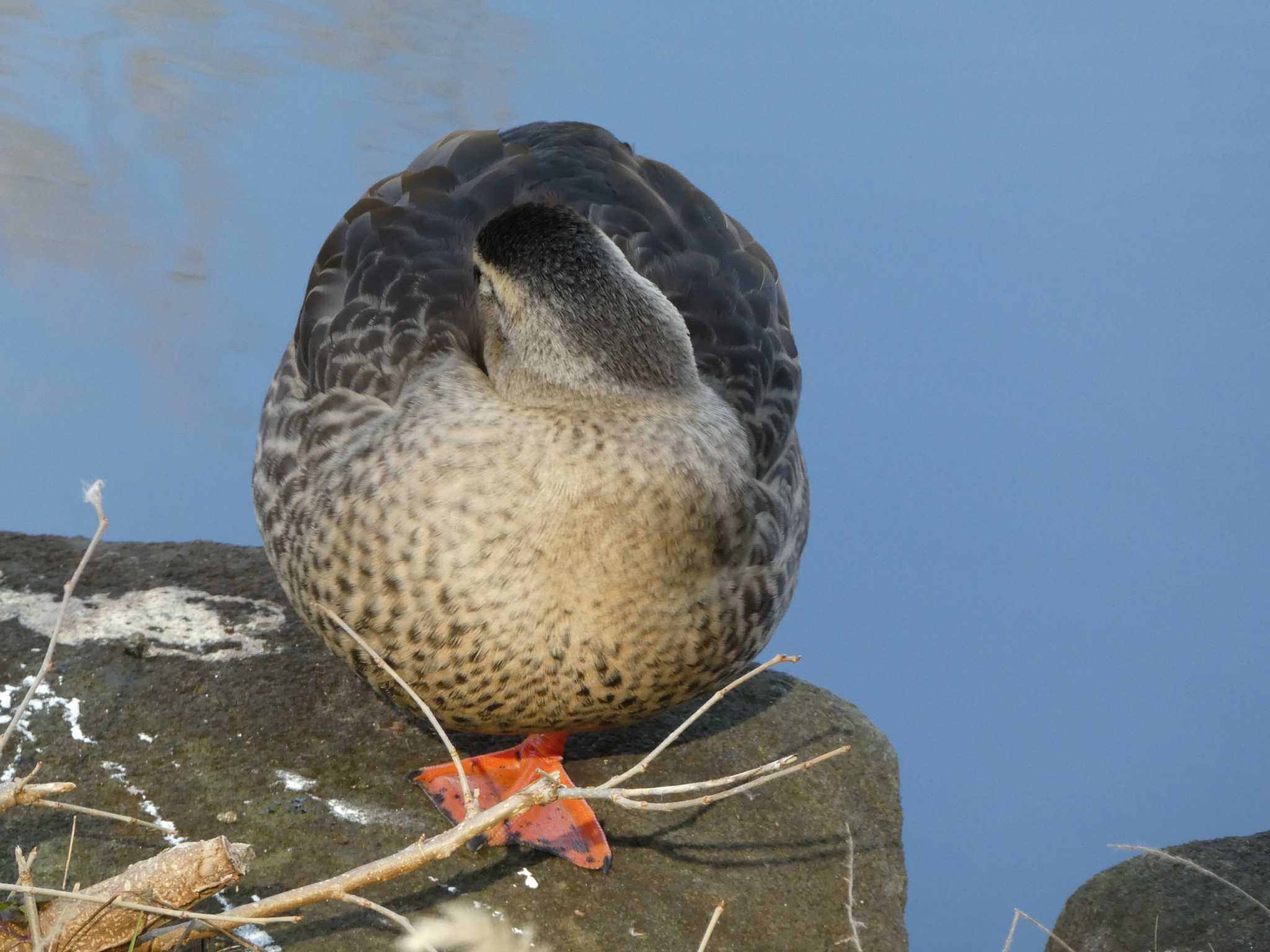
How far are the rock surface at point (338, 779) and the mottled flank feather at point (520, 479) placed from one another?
383 mm

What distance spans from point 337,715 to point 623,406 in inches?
51.5

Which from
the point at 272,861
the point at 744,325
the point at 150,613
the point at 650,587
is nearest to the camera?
the point at 650,587

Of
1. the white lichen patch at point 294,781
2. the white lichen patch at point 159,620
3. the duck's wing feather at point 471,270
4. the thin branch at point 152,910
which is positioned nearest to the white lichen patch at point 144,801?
the white lichen patch at point 294,781

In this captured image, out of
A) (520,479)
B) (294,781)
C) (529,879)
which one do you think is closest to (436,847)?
(520,479)

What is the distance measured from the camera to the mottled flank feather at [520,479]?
2.68 m

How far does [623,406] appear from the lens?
9.05 ft

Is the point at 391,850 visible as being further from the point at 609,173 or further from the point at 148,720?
the point at 609,173

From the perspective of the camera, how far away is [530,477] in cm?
267

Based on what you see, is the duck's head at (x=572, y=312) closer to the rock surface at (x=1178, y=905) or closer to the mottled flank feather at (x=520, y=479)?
the mottled flank feather at (x=520, y=479)

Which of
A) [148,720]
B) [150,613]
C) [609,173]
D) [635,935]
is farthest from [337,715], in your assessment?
[609,173]

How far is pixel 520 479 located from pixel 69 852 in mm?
1077

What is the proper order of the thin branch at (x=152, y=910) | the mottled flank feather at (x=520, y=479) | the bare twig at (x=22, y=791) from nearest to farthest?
the thin branch at (x=152, y=910)
the bare twig at (x=22, y=791)
the mottled flank feather at (x=520, y=479)

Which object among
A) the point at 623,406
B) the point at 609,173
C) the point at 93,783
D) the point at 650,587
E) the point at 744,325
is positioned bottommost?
the point at 93,783

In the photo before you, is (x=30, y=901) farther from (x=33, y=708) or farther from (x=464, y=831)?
(x=33, y=708)
